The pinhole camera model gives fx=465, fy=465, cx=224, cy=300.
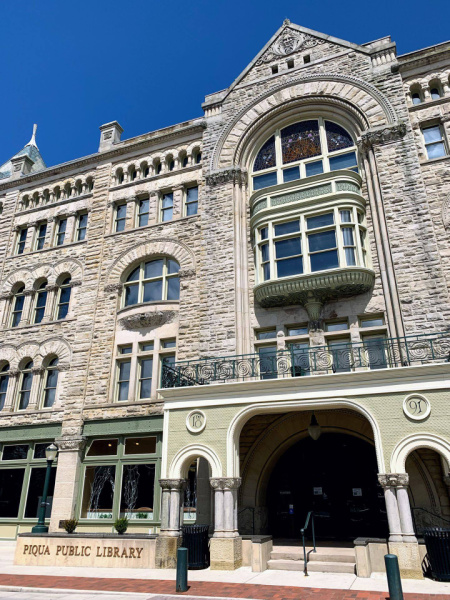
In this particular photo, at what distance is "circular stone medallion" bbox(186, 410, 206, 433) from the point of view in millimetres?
13516

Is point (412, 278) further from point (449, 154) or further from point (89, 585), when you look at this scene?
point (89, 585)

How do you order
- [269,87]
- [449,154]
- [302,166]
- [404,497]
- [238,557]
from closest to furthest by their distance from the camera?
[404,497] < [238,557] < [449,154] < [302,166] < [269,87]

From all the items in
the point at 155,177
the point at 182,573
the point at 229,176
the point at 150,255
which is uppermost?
the point at 155,177

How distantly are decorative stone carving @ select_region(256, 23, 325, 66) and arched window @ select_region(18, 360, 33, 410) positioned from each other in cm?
1833

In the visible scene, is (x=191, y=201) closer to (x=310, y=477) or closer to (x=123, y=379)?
(x=123, y=379)

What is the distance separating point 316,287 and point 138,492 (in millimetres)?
10043

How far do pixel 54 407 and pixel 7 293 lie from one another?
738 cm

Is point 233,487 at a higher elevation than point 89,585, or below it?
higher

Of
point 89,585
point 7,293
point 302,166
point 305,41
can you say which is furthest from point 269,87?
point 89,585

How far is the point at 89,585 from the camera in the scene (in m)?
10.4

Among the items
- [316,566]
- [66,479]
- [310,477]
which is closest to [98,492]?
[66,479]

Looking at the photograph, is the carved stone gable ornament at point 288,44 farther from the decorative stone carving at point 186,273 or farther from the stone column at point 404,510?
the stone column at point 404,510

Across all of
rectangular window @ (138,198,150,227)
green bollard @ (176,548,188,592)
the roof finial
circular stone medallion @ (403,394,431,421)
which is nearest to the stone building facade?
circular stone medallion @ (403,394,431,421)

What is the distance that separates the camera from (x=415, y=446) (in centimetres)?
1140
